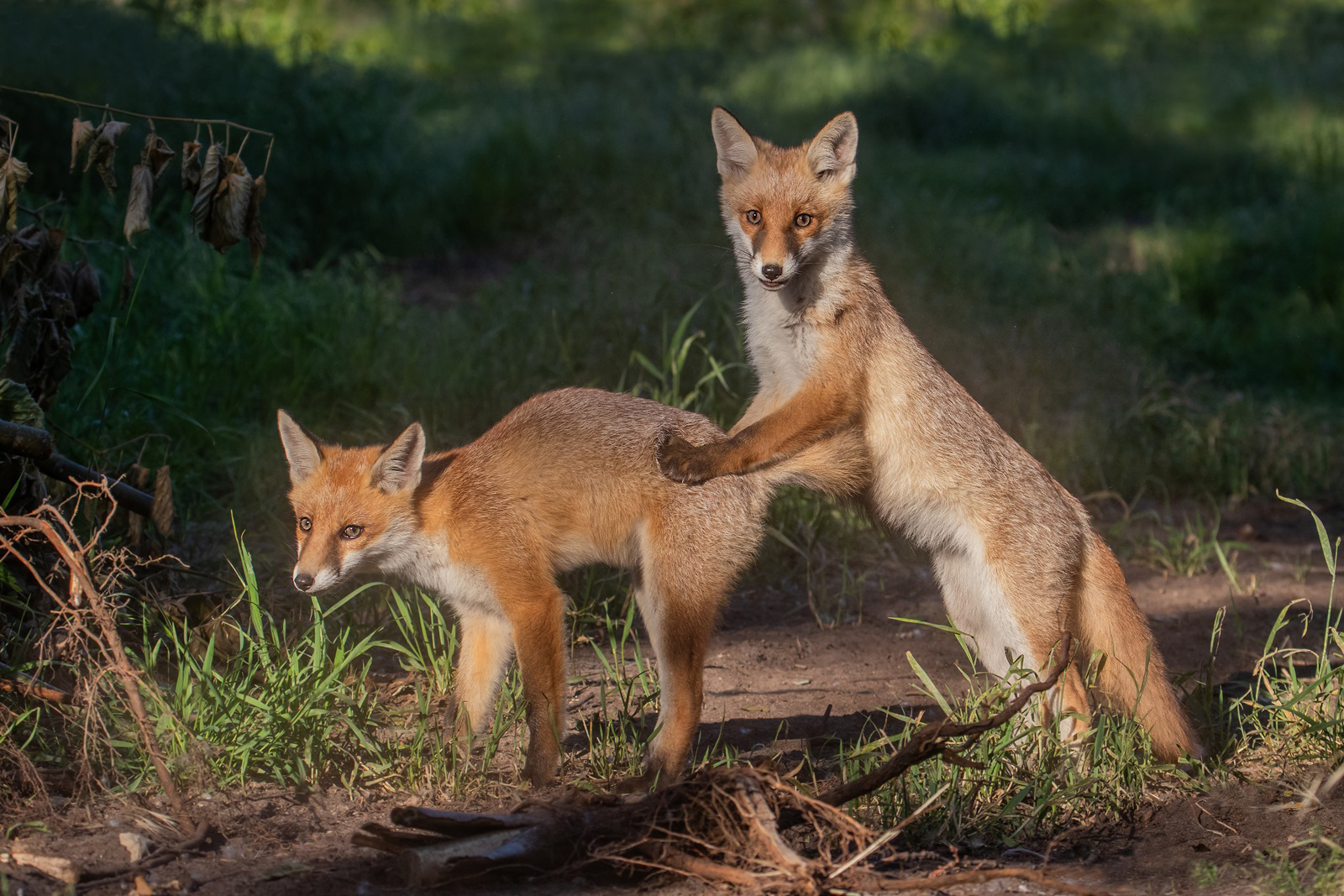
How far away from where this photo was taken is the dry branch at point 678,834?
3148 mm

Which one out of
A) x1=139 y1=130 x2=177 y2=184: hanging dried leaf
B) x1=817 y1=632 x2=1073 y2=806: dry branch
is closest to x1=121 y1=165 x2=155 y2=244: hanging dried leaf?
x1=139 y1=130 x2=177 y2=184: hanging dried leaf

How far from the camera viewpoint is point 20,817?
11.3 ft

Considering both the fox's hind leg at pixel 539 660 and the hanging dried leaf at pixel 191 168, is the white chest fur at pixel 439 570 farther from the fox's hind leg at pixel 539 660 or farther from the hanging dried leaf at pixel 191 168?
the hanging dried leaf at pixel 191 168

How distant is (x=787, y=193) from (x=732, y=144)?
1.28 ft

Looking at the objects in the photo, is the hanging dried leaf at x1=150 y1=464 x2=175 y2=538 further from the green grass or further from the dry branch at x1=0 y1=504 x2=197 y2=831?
the dry branch at x1=0 y1=504 x2=197 y2=831

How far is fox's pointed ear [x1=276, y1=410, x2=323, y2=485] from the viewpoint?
4.15 m

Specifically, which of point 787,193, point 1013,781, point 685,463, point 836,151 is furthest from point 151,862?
point 836,151

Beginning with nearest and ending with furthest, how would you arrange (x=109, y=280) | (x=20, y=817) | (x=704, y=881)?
(x=704, y=881)
(x=20, y=817)
(x=109, y=280)

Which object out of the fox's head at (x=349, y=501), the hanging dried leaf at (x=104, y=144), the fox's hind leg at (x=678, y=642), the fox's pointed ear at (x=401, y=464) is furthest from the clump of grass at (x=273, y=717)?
the hanging dried leaf at (x=104, y=144)

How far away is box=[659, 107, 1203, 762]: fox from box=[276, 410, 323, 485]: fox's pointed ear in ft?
Answer: 4.15

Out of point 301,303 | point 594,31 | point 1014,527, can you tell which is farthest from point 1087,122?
point 1014,527

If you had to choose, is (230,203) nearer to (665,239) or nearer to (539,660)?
(539,660)

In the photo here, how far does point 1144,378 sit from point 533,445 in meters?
5.72

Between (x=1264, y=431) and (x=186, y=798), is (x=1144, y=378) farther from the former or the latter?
(x=186, y=798)
